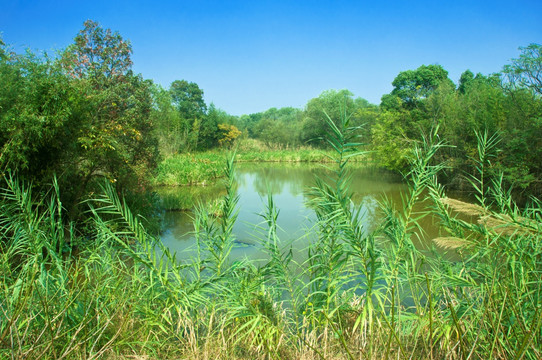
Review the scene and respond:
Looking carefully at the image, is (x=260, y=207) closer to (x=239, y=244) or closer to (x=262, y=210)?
(x=239, y=244)

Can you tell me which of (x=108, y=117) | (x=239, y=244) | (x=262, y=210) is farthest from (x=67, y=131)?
(x=262, y=210)

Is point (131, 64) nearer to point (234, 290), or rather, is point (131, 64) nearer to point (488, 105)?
point (234, 290)

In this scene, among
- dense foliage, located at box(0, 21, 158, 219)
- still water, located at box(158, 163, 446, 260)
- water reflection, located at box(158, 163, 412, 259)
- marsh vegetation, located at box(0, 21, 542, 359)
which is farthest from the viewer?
water reflection, located at box(158, 163, 412, 259)

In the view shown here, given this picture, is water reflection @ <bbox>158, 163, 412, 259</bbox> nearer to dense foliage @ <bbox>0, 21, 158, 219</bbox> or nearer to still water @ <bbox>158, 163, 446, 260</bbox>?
still water @ <bbox>158, 163, 446, 260</bbox>

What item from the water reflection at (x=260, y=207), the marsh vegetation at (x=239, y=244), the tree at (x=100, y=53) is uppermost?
the tree at (x=100, y=53)

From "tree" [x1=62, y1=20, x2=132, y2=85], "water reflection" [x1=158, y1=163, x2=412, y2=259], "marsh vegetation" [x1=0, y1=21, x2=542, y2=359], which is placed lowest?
"water reflection" [x1=158, y1=163, x2=412, y2=259]

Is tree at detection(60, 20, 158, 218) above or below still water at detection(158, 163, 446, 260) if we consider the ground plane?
above

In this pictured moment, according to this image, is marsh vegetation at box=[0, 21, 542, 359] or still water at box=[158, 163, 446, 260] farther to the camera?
still water at box=[158, 163, 446, 260]

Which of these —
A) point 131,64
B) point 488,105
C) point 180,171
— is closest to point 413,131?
point 488,105

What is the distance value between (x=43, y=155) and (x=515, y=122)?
1195 centimetres

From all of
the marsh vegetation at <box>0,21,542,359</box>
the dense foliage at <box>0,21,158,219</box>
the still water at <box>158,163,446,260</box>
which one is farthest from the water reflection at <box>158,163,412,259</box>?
the dense foliage at <box>0,21,158,219</box>

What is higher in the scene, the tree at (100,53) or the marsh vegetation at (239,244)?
the tree at (100,53)

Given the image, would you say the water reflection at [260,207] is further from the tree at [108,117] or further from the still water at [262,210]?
the tree at [108,117]

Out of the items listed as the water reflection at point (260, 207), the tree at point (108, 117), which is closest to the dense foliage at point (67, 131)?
the tree at point (108, 117)
